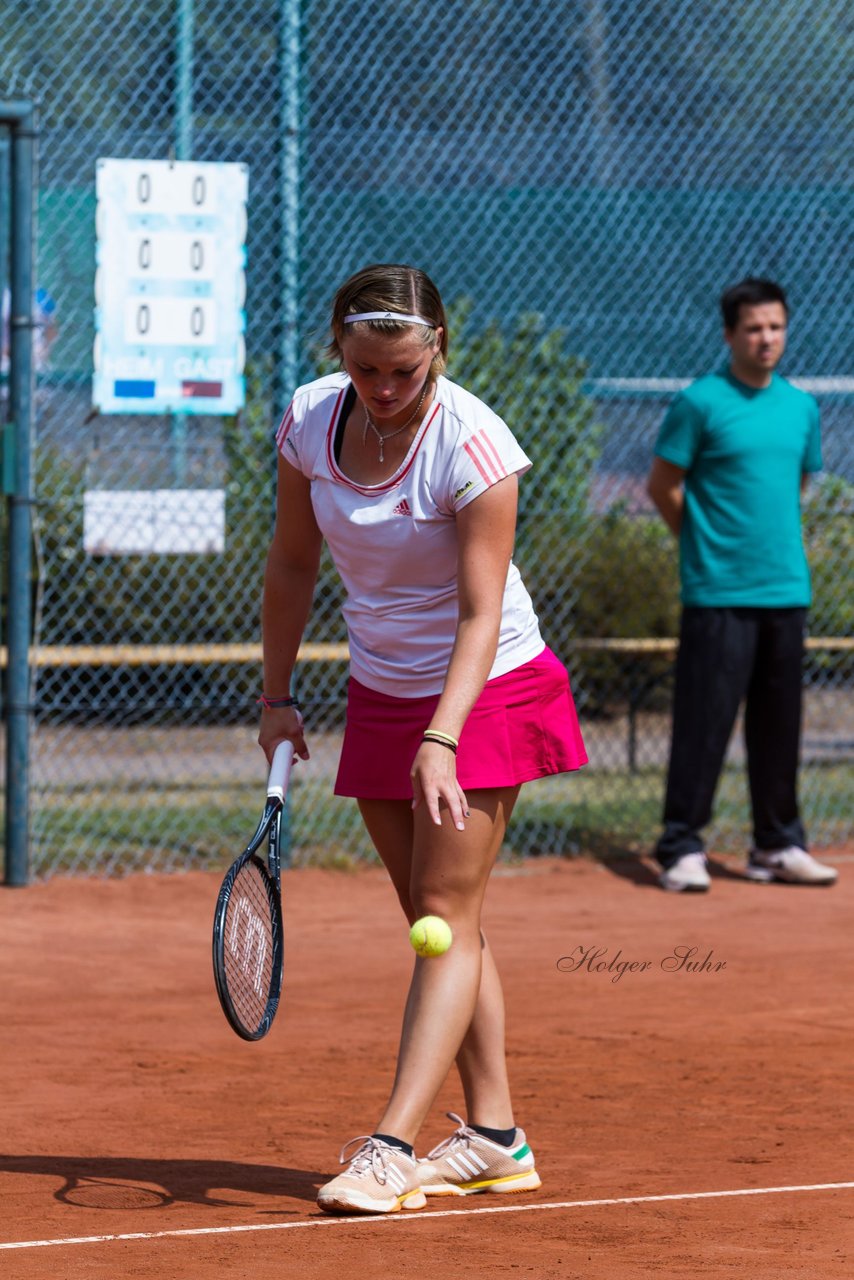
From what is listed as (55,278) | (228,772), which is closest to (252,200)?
(55,278)

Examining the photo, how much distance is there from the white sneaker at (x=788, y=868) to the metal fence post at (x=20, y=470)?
2827 millimetres

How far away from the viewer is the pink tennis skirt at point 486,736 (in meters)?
3.63

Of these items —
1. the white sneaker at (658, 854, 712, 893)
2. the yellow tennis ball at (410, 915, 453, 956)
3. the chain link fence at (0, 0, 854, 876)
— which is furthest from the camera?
the chain link fence at (0, 0, 854, 876)

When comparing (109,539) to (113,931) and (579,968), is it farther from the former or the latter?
(579,968)

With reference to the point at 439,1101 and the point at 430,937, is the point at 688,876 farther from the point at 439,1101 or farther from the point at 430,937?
the point at 430,937

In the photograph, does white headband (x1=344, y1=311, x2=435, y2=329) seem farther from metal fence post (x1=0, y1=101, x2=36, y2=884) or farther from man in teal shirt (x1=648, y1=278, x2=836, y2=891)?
man in teal shirt (x1=648, y1=278, x2=836, y2=891)

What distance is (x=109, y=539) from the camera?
280 inches

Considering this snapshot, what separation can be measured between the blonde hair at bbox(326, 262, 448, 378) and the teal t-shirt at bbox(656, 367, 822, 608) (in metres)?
3.82

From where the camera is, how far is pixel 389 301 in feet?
11.3

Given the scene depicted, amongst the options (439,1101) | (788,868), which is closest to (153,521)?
(788,868)

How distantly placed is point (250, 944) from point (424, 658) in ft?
2.05

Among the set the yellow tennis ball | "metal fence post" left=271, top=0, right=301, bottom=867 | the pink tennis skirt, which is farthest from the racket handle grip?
"metal fence post" left=271, top=0, right=301, bottom=867

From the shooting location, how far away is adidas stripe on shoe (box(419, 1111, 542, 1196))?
3750 mm

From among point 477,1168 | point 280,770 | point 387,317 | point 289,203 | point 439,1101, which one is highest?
point 289,203
